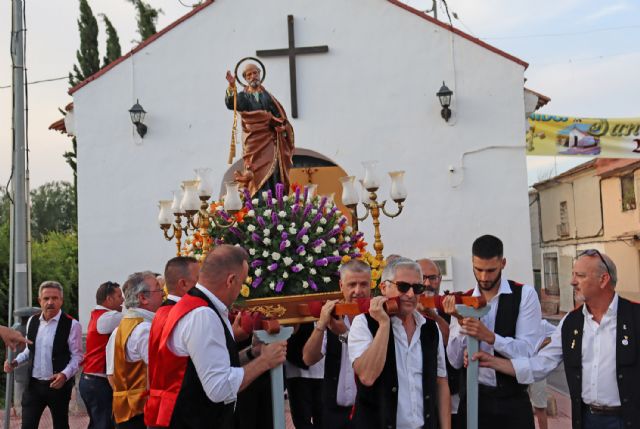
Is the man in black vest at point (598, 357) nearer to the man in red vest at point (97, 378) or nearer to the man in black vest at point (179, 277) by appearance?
the man in black vest at point (179, 277)

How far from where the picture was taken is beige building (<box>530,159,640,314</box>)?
2364cm

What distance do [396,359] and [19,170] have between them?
731cm

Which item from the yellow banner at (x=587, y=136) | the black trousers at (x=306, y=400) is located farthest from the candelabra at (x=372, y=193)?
the yellow banner at (x=587, y=136)

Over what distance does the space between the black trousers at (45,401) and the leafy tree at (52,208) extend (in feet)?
103

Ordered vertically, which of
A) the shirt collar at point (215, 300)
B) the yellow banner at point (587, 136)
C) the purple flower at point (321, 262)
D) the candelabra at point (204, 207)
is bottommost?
the shirt collar at point (215, 300)

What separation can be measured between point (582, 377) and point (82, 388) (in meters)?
4.24

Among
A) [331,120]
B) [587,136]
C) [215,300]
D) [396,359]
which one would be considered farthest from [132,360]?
[587,136]

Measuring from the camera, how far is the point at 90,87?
37.8ft

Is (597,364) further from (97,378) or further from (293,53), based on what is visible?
(293,53)

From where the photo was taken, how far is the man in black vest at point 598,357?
402 cm

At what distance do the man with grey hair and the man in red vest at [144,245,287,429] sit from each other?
1480 mm

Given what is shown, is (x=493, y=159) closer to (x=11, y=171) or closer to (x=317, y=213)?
(x=317, y=213)

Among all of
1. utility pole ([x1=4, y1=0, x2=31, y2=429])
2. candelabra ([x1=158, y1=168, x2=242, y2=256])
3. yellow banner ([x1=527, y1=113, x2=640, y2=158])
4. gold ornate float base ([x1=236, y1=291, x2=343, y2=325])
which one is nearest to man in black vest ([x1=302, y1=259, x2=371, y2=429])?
gold ornate float base ([x1=236, y1=291, x2=343, y2=325])

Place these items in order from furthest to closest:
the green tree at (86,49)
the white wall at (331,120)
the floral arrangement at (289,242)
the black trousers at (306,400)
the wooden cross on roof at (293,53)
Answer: the green tree at (86,49)
the wooden cross on roof at (293,53)
the white wall at (331,120)
the floral arrangement at (289,242)
the black trousers at (306,400)
